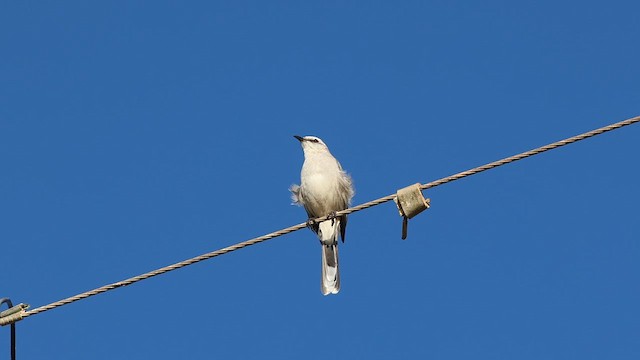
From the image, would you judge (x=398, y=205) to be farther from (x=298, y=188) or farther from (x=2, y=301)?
(x=298, y=188)

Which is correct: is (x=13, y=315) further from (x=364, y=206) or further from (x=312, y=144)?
(x=312, y=144)

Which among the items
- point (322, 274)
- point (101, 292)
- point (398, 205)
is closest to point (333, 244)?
point (322, 274)

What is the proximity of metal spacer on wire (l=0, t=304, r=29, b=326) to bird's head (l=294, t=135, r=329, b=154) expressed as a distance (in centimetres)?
548

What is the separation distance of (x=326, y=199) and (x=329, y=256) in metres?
0.65

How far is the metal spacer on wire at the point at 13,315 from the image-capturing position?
7.36m

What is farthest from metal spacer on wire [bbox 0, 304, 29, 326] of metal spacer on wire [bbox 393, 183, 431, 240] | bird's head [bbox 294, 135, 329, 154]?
bird's head [bbox 294, 135, 329, 154]

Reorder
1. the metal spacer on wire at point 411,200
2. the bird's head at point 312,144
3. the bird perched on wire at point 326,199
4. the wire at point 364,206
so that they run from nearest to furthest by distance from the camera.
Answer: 1. the wire at point 364,206
2. the metal spacer on wire at point 411,200
3. the bird perched on wire at point 326,199
4. the bird's head at point 312,144

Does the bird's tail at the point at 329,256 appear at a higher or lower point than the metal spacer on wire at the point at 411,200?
higher

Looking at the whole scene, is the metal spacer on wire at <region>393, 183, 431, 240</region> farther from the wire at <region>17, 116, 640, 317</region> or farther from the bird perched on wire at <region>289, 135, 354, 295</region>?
the bird perched on wire at <region>289, 135, 354, 295</region>

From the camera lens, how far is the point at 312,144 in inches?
492

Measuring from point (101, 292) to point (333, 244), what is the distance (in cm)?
497

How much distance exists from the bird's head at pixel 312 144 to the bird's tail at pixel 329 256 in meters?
1.00

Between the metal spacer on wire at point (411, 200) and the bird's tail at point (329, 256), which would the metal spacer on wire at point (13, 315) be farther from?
the bird's tail at point (329, 256)

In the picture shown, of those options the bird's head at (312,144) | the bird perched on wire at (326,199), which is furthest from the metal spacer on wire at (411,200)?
the bird's head at (312,144)
